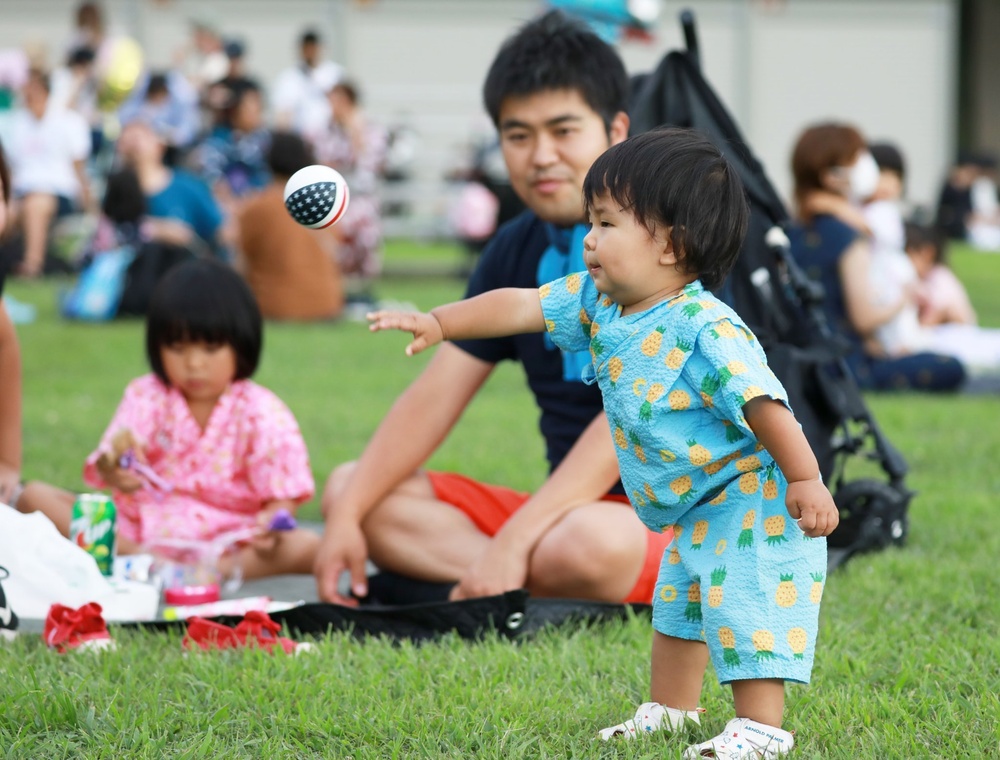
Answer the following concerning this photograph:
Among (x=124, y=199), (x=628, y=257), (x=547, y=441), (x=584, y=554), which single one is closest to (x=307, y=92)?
(x=124, y=199)

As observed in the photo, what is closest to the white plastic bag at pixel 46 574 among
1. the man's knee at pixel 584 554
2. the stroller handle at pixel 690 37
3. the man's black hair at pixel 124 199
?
the man's knee at pixel 584 554

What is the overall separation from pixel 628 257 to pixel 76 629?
1527 mm

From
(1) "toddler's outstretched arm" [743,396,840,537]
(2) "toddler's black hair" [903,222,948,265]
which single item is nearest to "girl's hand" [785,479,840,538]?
(1) "toddler's outstretched arm" [743,396,840,537]

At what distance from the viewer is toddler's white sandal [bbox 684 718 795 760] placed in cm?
221

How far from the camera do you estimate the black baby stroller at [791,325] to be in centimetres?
364

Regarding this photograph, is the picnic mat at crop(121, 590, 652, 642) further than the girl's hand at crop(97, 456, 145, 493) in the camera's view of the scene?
No

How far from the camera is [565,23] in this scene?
355 cm

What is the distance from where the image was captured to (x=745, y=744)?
7.26ft

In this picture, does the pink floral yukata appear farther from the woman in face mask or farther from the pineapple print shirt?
the woman in face mask

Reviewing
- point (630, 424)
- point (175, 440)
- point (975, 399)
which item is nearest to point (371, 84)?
point (975, 399)

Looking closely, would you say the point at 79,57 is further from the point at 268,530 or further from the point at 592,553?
the point at 592,553

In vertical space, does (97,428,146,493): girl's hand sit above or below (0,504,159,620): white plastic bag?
above

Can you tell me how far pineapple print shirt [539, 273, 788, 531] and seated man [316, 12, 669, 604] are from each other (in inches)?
32.9

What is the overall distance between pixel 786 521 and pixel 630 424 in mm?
298
